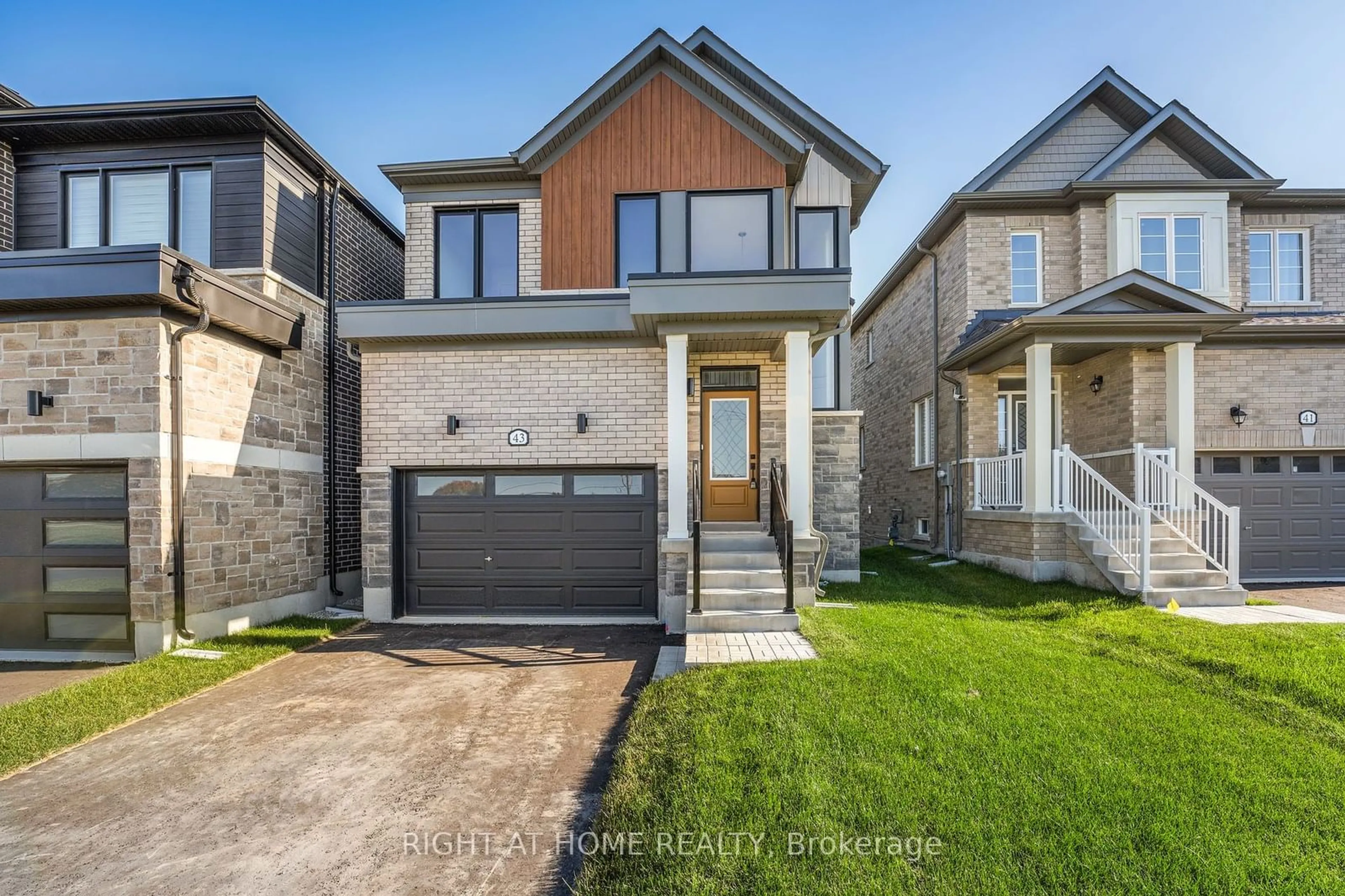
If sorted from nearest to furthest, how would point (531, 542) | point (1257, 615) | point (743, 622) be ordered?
point (743, 622) → point (1257, 615) → point (531, 542)

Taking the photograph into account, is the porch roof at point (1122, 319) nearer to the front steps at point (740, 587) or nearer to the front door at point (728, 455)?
the front door at point (728, 455)

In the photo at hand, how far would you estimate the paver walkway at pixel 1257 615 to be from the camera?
275 inches

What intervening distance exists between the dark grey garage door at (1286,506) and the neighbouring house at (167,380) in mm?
14740

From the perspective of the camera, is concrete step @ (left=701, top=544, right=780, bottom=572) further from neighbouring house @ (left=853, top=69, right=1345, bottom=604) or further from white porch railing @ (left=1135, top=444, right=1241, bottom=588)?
white porch railing @ (left=1135, top=444, right=1241, bottom=588)

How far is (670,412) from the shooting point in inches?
308

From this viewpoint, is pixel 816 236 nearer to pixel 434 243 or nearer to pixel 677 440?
pixel 677 440

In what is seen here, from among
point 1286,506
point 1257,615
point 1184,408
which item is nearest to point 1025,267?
point 1184,408

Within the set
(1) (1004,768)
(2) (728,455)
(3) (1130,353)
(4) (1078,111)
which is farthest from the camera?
(4) (1078,111)

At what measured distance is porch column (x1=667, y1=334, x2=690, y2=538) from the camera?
7.80 meters

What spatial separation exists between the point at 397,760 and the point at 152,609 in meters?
4.59

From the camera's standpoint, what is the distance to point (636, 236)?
9.92 meters

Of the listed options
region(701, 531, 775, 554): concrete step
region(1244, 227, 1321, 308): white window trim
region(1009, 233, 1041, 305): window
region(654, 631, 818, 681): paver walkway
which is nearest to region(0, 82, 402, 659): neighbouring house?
region(654, 631, 818, 681): paver walkway

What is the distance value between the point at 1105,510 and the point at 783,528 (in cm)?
516

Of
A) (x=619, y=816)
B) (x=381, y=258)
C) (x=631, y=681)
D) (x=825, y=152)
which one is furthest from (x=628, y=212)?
(x=619, y=816)
